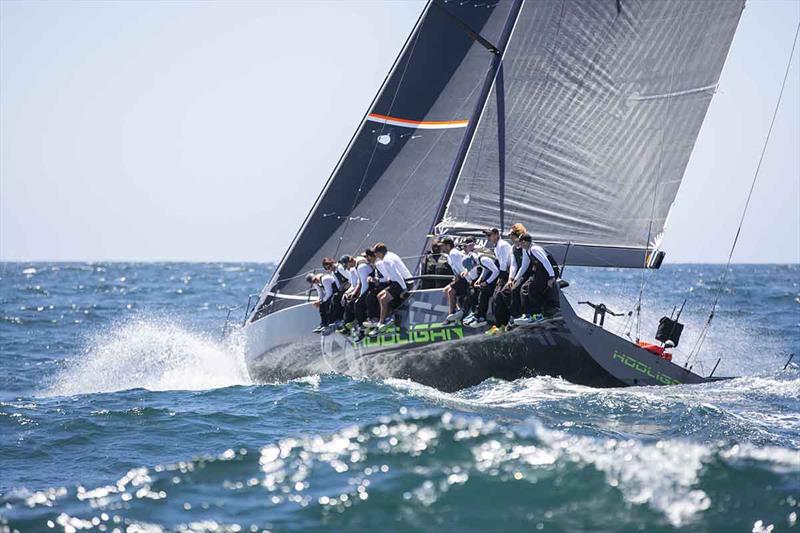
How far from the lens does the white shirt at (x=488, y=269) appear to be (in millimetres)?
11570

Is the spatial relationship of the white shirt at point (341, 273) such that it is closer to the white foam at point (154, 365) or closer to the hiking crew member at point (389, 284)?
the hiking crew member at point (389, 284)

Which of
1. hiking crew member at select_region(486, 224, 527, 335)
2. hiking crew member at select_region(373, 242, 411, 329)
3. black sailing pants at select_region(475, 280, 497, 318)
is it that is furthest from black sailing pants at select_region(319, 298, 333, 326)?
hiking crew member at select_region(486, 224, 527, 335)

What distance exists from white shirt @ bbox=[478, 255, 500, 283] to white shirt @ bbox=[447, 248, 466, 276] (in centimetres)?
29

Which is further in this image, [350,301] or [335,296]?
[335,296]

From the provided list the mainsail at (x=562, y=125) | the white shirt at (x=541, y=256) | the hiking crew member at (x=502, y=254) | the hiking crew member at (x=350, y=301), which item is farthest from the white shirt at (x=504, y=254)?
the hiking crew member at (x=350, y=301)

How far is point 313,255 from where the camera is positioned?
15242 millimetres

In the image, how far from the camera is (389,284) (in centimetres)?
1235

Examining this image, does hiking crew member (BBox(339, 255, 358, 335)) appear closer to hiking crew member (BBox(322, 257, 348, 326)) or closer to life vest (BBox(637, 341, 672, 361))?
hiking crew member (BBox(322, 257, 348, 326))

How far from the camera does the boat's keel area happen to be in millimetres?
11273

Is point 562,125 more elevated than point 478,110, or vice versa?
point 478,110

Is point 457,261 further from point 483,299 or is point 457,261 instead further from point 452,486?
point 452,486

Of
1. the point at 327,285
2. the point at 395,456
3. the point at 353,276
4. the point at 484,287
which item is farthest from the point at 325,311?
the point at 395,456

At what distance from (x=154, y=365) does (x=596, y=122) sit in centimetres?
895

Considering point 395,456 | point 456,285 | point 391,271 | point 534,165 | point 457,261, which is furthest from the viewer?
point 534,165
